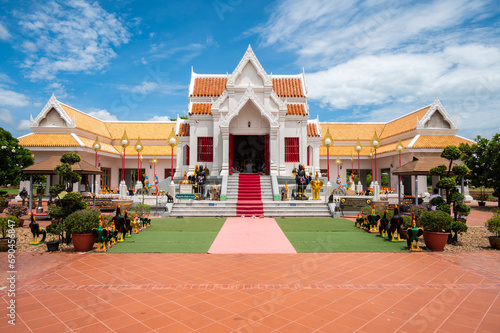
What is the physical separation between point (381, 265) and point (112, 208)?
53.5ft

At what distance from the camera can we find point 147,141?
33.9 m

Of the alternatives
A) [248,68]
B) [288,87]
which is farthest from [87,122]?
[288,87]

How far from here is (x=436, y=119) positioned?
90.8 ft

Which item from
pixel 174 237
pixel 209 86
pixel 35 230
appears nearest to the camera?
pixel 35 230

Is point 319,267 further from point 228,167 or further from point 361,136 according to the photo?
point 361,136

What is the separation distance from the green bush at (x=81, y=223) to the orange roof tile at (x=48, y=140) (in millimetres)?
19313

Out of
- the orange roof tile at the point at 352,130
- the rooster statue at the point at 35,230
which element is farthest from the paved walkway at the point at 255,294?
the orange roof tile at the point at 352,130

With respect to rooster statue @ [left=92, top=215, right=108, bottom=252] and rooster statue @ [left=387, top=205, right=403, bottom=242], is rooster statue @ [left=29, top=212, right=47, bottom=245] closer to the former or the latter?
rooster statue @ [left=92, top=215, right=108, bottom=252]

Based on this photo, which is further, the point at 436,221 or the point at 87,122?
the point at 87,122

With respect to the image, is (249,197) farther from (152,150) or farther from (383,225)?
(152,150)

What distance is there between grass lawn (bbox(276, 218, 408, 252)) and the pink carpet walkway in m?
0.36

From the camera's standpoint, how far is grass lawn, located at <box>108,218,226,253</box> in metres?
8.80

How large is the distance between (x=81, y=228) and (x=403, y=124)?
30.6 m

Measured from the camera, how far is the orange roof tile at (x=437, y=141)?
25.7 m
